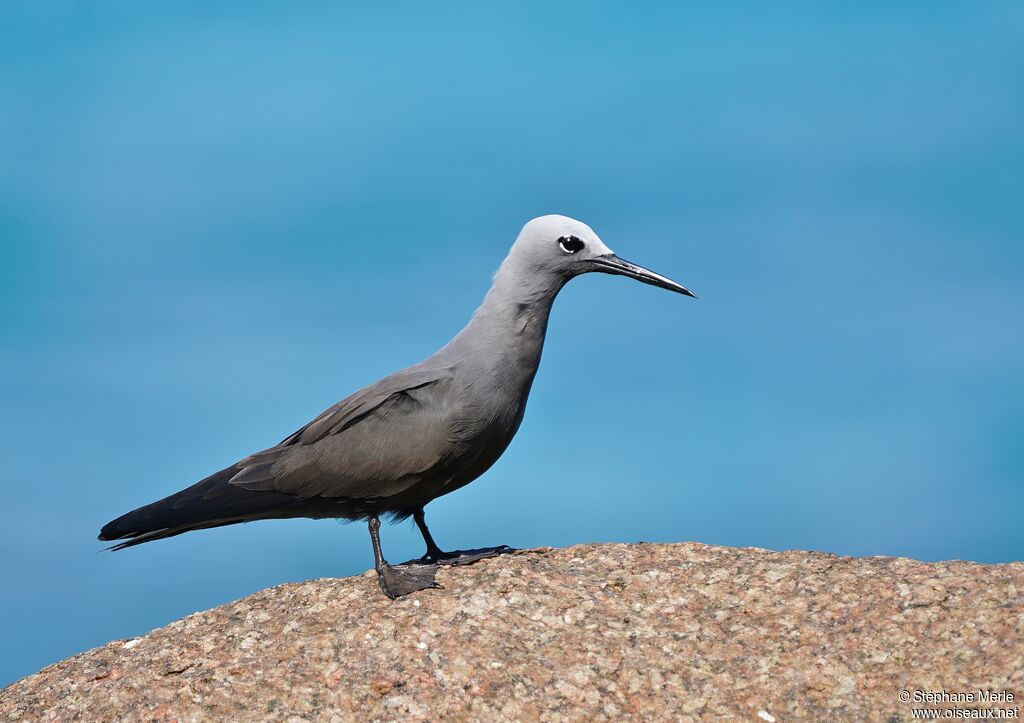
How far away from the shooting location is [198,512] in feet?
24.1

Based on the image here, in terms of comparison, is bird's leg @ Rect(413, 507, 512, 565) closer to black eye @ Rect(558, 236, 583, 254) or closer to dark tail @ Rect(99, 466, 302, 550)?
dark tail @ Rect(99, 466, 302, 550)

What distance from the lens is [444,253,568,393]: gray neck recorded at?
730 centimetres

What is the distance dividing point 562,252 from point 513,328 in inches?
21.8

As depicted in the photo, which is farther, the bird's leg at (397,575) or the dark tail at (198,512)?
the dark tail at (198,512)

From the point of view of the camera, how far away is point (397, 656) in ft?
21.3

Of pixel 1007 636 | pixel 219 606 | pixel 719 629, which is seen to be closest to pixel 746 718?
pixel 719 629

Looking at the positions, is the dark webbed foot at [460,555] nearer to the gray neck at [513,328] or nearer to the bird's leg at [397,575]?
the bird's leg at [397,575]

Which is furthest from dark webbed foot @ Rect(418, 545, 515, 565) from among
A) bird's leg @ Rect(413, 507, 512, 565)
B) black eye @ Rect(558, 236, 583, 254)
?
black eye @ Rect(558, 236, 583, 254)

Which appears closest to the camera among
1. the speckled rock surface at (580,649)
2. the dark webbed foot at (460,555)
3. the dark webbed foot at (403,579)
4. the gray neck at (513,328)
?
the speckled rock surface at (580,649)

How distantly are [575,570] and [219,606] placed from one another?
2267 millimetres

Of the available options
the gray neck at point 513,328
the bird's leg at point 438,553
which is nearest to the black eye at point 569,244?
the gray neck at point 513,328

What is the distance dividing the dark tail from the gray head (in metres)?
2.05

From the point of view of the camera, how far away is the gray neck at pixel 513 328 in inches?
287

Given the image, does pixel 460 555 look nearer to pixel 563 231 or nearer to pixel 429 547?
pixel 429 547
